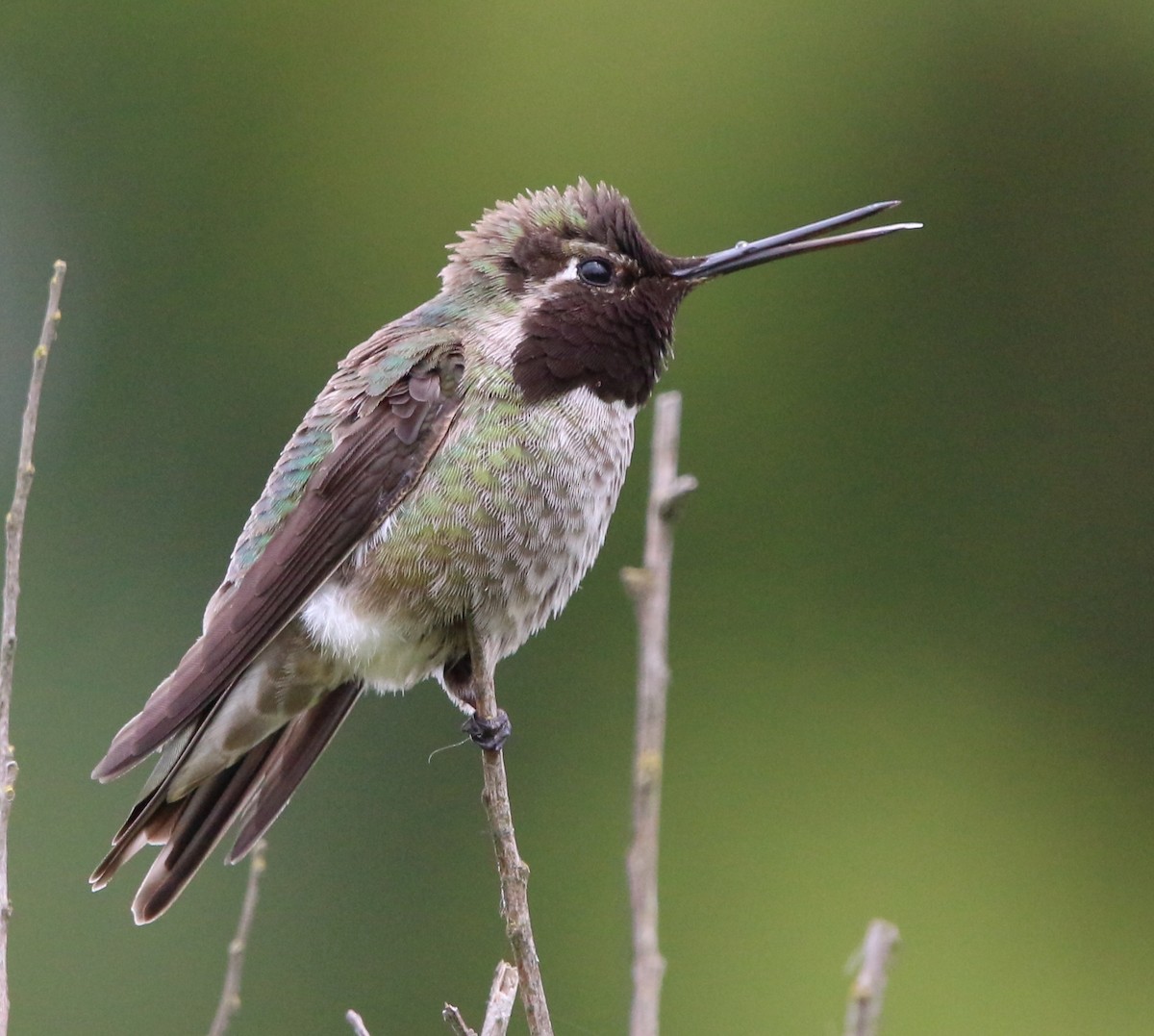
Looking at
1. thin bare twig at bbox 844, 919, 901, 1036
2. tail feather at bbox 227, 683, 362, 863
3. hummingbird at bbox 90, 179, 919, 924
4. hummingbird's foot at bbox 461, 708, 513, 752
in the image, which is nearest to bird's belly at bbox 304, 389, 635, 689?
hummingbird at bbox 90, 179, 919, 924

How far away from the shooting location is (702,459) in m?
10.4

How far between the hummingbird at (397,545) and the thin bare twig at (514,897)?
531 mm

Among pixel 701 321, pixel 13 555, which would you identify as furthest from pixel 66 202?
pixel 13 555

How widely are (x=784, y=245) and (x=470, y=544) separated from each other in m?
1.15

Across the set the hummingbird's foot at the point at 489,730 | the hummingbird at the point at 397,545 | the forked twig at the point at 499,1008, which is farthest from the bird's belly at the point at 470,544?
the forked twig at the point at 499,1008

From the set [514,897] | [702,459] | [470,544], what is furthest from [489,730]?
[702,459]

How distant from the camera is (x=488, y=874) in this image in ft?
31.3

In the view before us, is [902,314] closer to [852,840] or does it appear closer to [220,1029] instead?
[852,840]

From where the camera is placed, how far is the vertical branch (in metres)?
2.21

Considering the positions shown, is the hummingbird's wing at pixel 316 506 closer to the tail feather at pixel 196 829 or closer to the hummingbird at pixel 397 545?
the hummingbird at pixel 397 545

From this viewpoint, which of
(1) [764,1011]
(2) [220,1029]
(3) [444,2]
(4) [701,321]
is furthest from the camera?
(3) [444,2]

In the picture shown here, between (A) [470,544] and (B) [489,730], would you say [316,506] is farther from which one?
(B) [489,730]

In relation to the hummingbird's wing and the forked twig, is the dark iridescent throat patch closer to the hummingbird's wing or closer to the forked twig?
the hummingbird's wing

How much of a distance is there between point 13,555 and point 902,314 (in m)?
8.28
